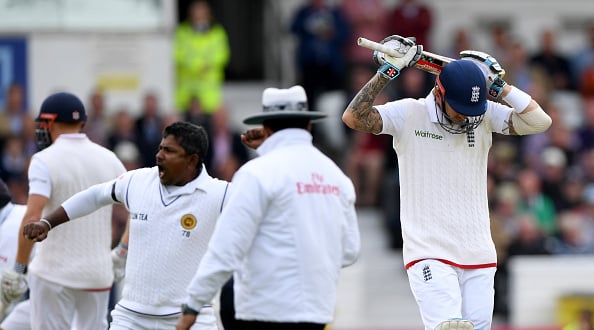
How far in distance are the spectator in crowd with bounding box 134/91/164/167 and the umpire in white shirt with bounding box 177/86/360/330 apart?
33.7 feet

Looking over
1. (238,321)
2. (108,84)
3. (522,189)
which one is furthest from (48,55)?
(238,321)

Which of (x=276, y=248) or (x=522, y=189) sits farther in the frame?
(x=522, y=189)

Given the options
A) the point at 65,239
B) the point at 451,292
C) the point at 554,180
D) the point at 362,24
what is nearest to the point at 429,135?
the point at 451,292

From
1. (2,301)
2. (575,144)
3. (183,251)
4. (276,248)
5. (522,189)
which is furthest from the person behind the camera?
(575,144)

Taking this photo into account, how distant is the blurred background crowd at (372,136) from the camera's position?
62.4ft

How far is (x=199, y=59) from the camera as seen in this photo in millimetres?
20469

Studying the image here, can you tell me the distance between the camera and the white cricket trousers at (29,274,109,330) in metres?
10.7

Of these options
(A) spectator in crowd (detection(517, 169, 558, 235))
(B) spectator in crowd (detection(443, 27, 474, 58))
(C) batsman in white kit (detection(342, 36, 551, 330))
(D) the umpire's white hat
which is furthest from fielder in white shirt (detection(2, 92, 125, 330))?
(B) spectator in crowd (detection(443, 27, 474, 58))

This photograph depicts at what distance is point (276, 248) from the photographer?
820 centimetres

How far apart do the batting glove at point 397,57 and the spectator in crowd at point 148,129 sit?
9319mm

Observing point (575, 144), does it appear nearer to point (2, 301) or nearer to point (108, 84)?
point (108, 84)

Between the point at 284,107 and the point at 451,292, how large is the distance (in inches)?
76.4

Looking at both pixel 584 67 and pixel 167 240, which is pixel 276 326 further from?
pixel 584 67

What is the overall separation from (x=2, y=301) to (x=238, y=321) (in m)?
3.26
